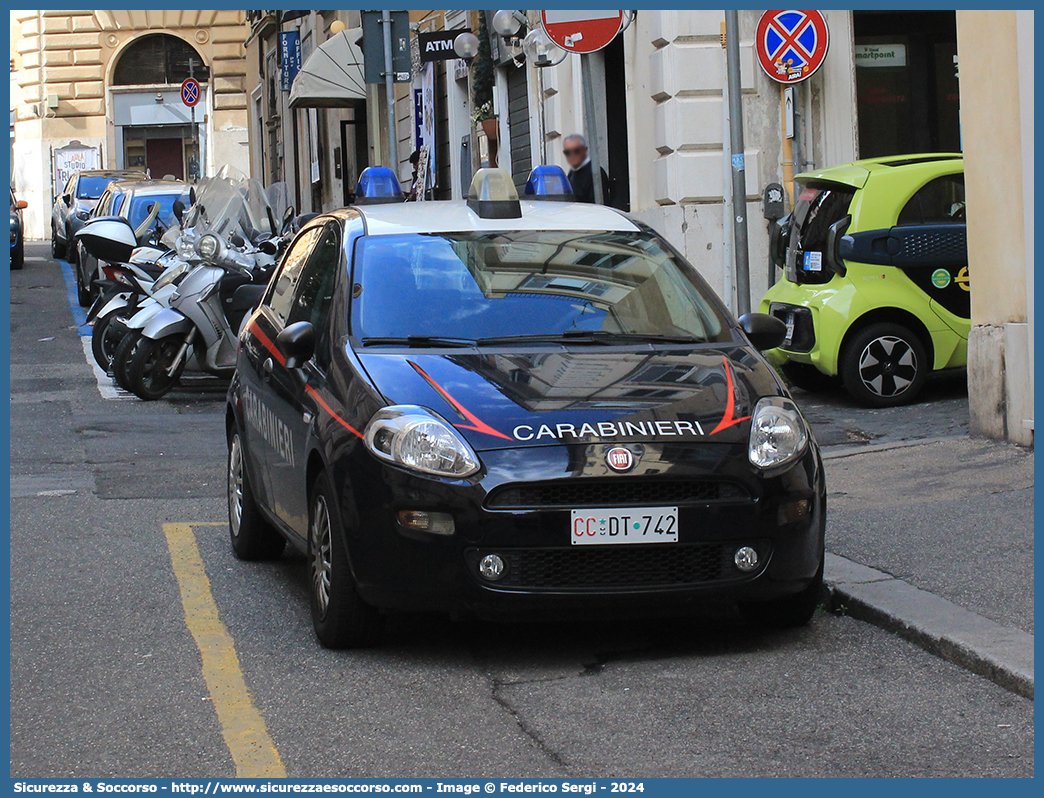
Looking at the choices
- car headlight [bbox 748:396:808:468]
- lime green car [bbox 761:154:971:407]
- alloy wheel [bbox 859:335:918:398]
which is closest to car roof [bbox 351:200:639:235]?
car headlight [bbox 748:396:808:468]

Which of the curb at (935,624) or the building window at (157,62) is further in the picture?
the building window at (157,62)

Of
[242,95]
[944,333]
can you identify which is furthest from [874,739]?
[242,95]

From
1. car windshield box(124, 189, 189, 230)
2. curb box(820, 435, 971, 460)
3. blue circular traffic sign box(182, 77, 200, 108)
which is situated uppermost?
blue circular traffic sign box(182, 77, 200, 108)

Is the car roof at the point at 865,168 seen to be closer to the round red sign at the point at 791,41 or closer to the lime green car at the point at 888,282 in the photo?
the lime green car at the point at 888,282

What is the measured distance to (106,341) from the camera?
575 inches

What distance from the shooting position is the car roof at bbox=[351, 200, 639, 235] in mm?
6555

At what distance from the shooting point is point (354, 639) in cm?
560

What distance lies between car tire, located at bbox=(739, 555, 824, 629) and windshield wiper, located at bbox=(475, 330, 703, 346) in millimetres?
1023

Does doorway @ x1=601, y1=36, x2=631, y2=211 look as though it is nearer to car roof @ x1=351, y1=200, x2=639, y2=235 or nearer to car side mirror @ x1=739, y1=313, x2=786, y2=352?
car roof @ x1=351, y1=200, x2=639, y2=235

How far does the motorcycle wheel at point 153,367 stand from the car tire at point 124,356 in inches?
1.1

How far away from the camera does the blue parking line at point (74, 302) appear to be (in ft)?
67.5

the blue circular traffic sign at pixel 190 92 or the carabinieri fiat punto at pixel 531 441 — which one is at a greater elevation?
the blue circular traffic sign at pixel 190 92

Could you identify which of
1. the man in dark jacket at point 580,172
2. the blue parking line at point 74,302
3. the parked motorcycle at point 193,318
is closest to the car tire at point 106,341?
the parked motorcycle at point 193,318

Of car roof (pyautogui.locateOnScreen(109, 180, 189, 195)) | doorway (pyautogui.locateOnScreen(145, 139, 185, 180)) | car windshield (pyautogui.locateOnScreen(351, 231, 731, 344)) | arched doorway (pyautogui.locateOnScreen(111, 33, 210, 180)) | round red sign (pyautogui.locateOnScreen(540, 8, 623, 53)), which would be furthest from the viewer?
doorway (pyautogui.locateOnScreen(145, 139, 185, 180))
